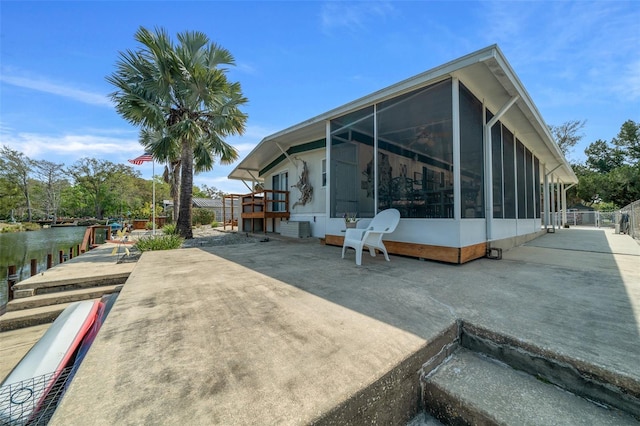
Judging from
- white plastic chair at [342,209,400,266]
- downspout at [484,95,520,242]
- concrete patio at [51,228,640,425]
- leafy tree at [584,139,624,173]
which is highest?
leafy tree at [584,139,624,173]

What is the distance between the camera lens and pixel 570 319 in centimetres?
187

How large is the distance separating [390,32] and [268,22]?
3.17 metres

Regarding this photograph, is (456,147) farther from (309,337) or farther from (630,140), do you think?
(630,140)

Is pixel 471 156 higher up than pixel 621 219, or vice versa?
pixel 471 156

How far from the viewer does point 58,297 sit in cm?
336

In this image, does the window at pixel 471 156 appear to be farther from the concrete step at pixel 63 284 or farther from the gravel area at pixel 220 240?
the gravel area at pixel 220 240

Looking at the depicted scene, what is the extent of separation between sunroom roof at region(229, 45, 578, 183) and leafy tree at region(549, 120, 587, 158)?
22.7 m

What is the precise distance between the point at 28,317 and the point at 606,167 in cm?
4272

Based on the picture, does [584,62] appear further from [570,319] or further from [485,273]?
[570,319]

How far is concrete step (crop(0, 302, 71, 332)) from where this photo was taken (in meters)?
2.91

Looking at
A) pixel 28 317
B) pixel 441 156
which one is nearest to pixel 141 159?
pixel 28 317

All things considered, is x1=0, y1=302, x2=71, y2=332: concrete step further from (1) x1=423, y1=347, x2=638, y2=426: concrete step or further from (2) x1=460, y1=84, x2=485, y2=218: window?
(2) x1=460, y1=84, x2=485, y2=218: window

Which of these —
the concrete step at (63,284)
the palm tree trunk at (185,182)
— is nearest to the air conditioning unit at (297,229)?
the palm tree trunk at (185,182)

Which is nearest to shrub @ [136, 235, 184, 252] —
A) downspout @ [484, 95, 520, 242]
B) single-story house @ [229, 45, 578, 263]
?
single-story house @ [229, 45, 578, 263]
